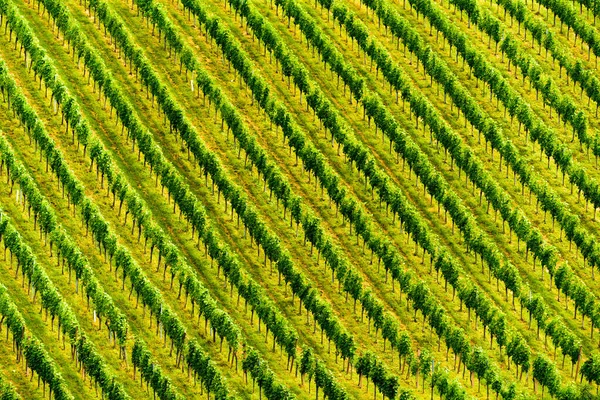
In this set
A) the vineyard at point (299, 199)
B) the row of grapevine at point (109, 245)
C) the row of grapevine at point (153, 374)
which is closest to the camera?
the row of grapevine at point (153, 374)

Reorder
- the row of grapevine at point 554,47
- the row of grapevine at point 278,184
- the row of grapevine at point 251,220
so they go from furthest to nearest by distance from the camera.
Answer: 1. the row of grapevine at point 554,47
2. the row of grapevine at point 278,184
3. the row of grapevine at point 251,220

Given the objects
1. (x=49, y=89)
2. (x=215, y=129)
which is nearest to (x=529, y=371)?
(x=215, y=129)

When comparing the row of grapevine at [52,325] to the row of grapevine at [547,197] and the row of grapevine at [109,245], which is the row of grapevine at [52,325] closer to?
the row of grapevine at [109,245]

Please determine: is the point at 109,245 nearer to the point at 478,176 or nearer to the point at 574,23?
the point at 478,176

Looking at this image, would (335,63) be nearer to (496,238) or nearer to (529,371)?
(496,238)

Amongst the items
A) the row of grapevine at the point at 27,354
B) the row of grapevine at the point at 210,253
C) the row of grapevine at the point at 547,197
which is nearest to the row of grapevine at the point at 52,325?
the row of grapevine at the point at 27,354

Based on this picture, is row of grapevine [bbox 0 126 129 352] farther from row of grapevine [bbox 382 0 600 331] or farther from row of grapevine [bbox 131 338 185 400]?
row of grapevine [bbox 382 0 600 331]
